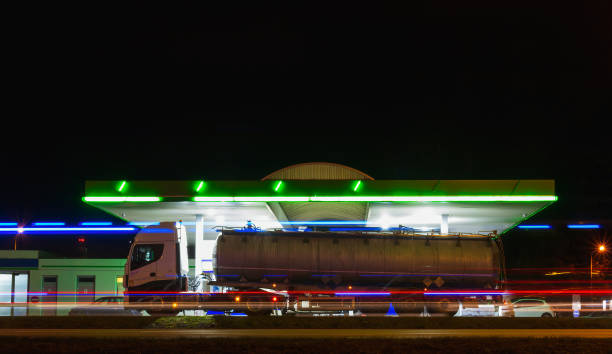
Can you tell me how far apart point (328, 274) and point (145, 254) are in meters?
6.14

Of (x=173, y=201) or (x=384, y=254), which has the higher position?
(x=173, y=201)

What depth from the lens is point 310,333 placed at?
15227mm

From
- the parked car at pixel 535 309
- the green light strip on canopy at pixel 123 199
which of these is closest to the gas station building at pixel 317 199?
the green light strip on canopy at pixel 123 199

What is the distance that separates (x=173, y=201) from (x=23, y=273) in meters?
14.1

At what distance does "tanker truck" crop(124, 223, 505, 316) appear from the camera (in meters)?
19.8

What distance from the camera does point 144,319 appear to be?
706 inches

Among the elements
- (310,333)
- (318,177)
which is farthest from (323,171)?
(310,333)

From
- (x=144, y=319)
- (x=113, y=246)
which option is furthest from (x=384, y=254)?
(x=113, y=246)

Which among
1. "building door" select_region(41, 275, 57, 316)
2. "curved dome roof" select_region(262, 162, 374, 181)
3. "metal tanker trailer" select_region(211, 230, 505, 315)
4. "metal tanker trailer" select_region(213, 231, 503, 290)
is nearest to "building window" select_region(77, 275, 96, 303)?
"building door" select_region(41, 275, 57, 316)
